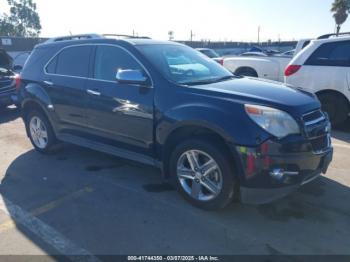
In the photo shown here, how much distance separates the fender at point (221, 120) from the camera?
3.29 m

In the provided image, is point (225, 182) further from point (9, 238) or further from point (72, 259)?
point (9, 238)

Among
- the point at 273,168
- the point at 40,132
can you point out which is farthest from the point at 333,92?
the point at 40,132

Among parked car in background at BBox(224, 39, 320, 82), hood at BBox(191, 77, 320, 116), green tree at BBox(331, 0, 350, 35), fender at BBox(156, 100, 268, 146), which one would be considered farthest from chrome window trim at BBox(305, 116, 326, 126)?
green tree at BBox(331, 0, 350, 35)

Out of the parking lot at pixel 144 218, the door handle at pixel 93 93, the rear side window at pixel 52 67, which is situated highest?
the rear side window at pixel 52 67

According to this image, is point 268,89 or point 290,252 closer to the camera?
point 290,252

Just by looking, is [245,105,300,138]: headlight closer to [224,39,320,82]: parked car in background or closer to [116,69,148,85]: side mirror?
[116,69,148,85]: side mirror

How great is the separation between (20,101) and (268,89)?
14.1 ft

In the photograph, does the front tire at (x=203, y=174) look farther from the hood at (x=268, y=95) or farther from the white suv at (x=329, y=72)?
the white suv at (x=329, y=72)

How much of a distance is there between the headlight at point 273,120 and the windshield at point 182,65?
0.95 metres

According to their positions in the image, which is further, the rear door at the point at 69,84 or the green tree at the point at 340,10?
the green tree at the point at 340,10

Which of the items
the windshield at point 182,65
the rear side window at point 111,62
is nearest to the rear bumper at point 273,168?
the windshield at point 182,65

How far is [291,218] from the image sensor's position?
3572mm

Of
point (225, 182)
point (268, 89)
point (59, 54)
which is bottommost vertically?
point (225, 182)

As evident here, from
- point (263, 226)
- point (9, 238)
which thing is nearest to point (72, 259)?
point (9, 238)
